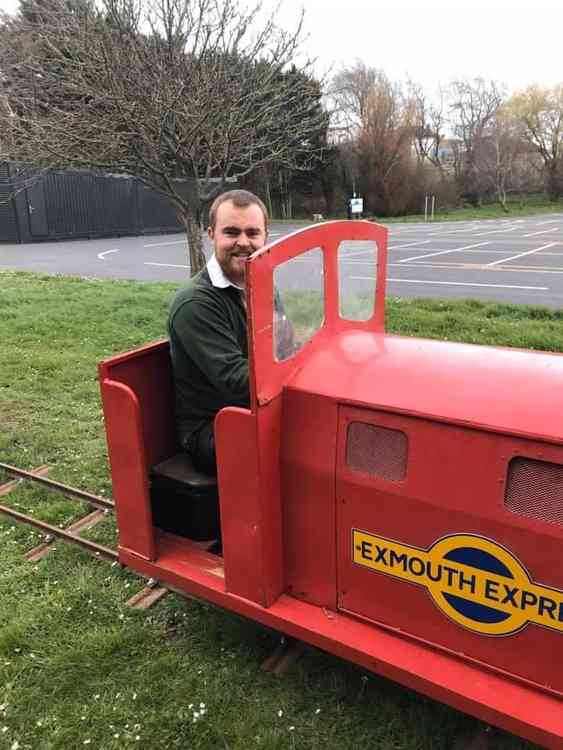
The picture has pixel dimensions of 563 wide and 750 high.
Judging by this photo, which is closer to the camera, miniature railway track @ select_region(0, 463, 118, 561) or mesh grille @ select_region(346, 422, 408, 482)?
mesh grille @ select_region(346, 422, 408, 482)

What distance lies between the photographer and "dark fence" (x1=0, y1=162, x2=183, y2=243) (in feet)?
84.0

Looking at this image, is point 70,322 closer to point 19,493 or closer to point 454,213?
point 19,493

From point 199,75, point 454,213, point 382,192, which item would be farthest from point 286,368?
point 454,213

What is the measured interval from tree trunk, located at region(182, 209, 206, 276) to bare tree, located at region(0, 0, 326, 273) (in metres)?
0.25

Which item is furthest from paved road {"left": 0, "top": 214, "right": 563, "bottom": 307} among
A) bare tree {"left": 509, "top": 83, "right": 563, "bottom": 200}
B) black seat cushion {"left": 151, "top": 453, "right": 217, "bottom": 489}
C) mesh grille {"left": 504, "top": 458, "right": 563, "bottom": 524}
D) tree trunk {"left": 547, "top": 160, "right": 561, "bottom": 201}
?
bare tree {"left": 509, "top": 83, "right": 563, "bottom": 200}

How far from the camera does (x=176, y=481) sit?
9.66 feet

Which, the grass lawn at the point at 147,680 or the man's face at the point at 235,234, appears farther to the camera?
the man's face at the point at 235,234

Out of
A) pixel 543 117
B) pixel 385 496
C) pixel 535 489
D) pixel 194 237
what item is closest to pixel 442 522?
pixel 385 496

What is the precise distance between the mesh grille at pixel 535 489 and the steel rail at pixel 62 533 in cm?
235

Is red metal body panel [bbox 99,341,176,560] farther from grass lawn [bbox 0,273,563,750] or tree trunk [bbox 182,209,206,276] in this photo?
tree trunk [bbox 182,209,206,276]

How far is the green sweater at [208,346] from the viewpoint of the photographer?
260 cm

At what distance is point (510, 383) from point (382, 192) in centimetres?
4018

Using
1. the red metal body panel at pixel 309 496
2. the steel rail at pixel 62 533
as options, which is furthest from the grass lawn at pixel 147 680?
the red metal body panel at pixel 309 496

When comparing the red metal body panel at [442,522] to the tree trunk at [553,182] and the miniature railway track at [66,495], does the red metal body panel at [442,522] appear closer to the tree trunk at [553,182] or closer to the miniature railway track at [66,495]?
the miniature railway track at [66,495]
